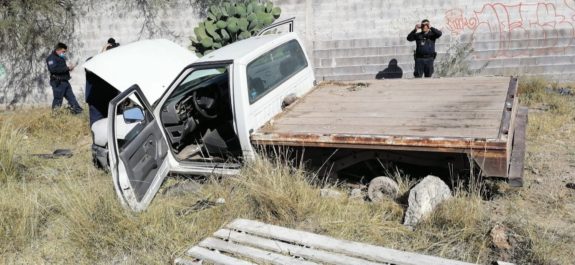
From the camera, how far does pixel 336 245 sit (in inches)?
145

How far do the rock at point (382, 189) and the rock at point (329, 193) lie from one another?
0.27 meters

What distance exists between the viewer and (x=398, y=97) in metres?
5.29

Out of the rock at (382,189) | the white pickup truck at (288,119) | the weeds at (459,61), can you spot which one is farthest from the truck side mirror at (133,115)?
the weeds at (459,61)

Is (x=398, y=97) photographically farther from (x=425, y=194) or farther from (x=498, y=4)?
(x=498, y=4)

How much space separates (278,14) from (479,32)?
371 centimetres

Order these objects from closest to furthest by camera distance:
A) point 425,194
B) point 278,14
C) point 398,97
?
point 425,194 → point 398,97 → point 278,14

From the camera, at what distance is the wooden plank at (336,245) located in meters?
3.41

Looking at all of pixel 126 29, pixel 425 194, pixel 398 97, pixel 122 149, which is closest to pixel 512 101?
pixel 398 97

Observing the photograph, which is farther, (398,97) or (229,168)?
(398,97)

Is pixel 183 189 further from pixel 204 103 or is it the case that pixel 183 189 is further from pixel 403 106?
pixel 403 106

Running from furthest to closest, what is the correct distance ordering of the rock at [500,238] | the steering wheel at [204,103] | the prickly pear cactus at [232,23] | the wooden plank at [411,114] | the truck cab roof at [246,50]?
the prickly pear cactus at [232,23], the steering wheel at [204,103], the truck cab roof at [246,50], the wooden plank at [411,114], the rock at [500,238]

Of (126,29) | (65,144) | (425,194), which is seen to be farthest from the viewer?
(126,29)

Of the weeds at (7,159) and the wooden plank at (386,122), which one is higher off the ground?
the wooden plank at (386,122)

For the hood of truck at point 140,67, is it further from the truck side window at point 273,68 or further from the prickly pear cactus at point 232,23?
the prickly pear cactus at point 232,23
